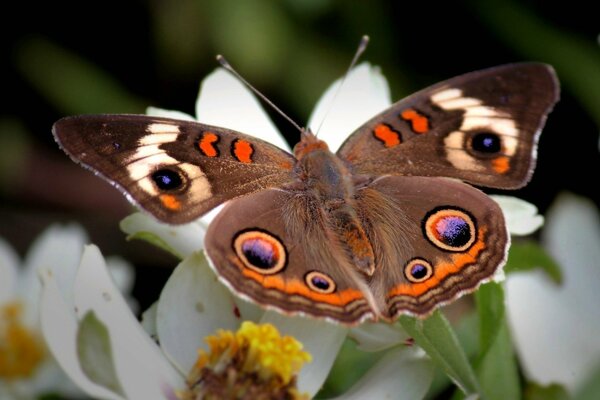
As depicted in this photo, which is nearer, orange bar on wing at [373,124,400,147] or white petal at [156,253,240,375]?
white petal at [156,253,240,375]

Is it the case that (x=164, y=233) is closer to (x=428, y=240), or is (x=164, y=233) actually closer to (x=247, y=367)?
(x=247, y=367)

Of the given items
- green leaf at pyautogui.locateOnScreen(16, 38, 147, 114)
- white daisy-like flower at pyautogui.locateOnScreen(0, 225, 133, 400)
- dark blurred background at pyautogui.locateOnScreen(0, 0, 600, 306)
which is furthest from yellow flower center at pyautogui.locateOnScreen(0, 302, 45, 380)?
green leaf at pyautogui.locateOnScreen(16, 38, 147, 114)

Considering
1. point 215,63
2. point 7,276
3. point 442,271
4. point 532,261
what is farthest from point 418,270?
point 215,63

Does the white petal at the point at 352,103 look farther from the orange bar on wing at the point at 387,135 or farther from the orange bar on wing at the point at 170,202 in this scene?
the orange bar on wing at the point at 170,202

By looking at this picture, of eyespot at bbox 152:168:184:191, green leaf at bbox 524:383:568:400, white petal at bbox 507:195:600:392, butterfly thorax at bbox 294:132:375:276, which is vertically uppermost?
eyespot at bbox 152:168:184:191

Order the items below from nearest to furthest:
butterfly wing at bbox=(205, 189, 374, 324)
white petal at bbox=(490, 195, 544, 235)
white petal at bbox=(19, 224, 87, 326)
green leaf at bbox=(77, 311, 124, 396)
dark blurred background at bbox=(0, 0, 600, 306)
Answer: green leaf at bbox=(77, 311, 124, 396)
butterfly wing at bbox=(205, 189, 374, 324)
white petal at bbox=(490, 195, 544, 235)
white petal at bbox=(19, 224, 87, 326)
dark blurred background at bbox=(0, 0, 600, 306)

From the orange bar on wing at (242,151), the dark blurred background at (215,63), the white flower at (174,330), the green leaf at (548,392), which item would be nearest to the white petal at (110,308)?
the white flower at (174,330)

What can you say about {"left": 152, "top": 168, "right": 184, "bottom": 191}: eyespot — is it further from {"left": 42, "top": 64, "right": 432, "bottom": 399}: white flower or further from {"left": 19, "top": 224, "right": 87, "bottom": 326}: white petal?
{"left": 19, "top": 224, "right": 87, "bottom": 326}: white petal
